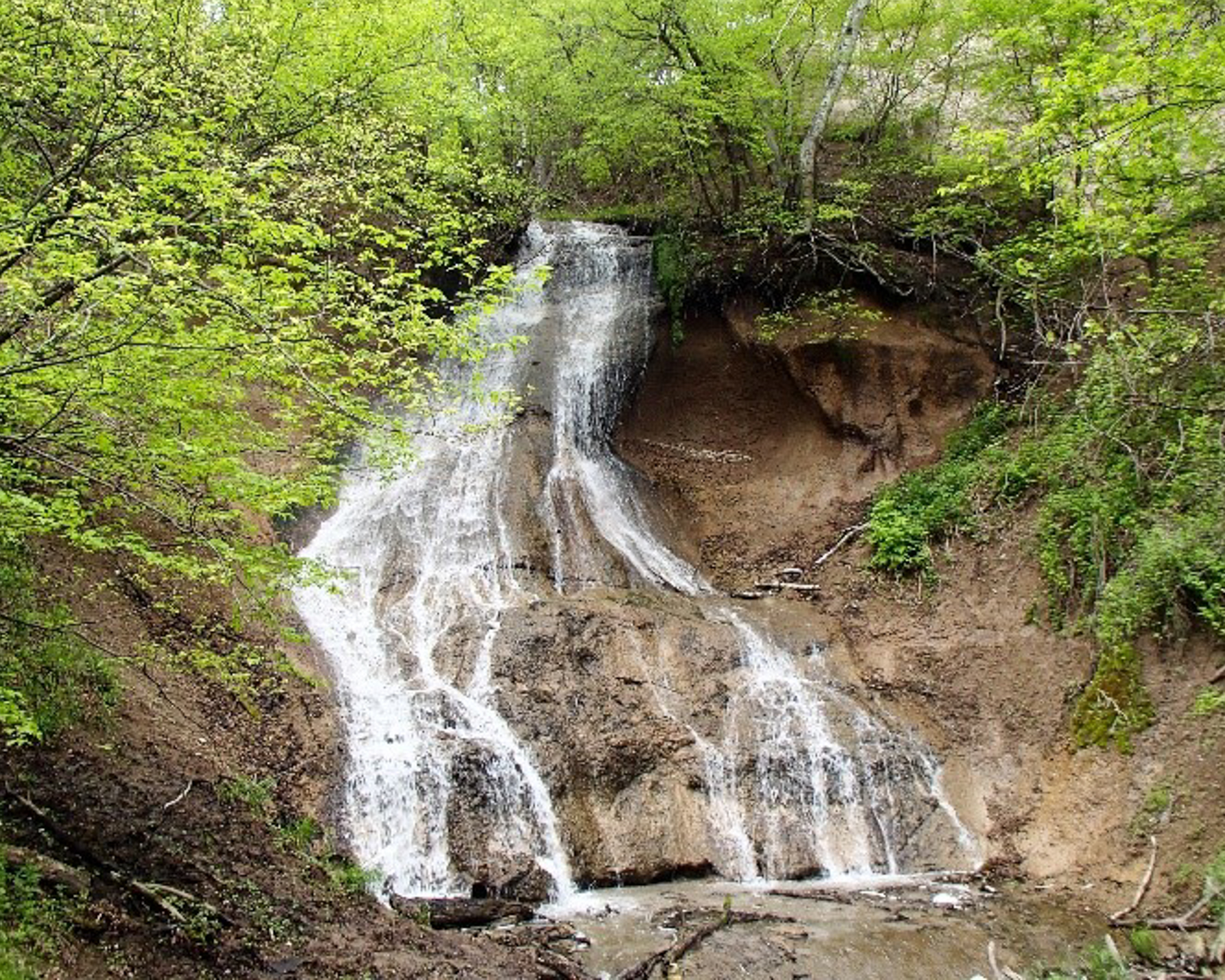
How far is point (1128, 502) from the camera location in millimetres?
10578

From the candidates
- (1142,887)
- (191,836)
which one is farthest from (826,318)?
(191,836)

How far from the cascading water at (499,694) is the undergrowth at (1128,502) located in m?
A: 2.52

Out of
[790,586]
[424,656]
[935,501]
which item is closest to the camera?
[424,656]

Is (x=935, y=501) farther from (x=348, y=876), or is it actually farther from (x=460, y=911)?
(x=348, y=876)

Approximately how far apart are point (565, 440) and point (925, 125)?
37.8 ft

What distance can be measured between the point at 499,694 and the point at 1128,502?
795 centimetres

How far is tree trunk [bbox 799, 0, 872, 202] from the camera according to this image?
16047 mm

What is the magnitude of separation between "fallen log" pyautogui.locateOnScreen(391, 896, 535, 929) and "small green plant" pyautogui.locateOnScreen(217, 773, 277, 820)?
4.71 ft

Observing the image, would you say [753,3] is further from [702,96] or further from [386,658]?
[386,658]

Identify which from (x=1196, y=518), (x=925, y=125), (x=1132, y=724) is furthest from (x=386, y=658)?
(x=925, y=125)

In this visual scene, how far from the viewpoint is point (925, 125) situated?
20.1 meters

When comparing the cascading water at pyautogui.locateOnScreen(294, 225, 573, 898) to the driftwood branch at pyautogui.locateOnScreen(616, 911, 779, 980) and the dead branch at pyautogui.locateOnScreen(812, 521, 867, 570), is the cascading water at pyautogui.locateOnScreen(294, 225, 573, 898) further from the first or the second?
the dead branch at pyautogui.locateOnScreen(812, 521, 867, 570)

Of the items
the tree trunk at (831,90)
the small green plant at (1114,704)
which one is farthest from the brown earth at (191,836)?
the tree trunk at (831,90)

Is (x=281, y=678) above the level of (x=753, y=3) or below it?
below
